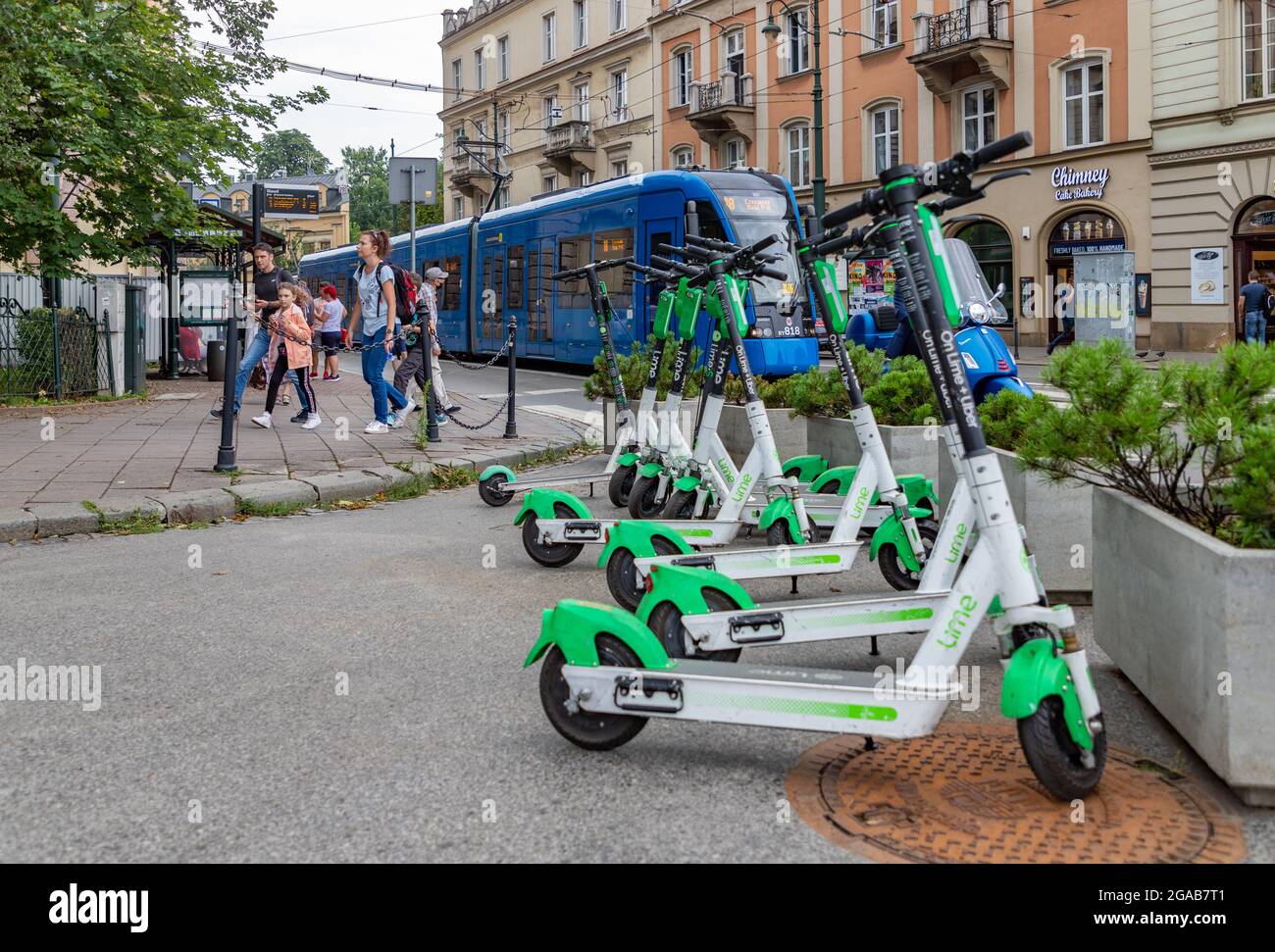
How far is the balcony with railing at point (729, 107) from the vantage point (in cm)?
3994

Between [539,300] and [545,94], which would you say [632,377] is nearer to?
[539,300]

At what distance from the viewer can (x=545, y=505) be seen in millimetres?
6609

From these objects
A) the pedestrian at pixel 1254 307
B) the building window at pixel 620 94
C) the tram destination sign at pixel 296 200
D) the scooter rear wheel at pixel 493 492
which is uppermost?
the building window at pixel 620 94

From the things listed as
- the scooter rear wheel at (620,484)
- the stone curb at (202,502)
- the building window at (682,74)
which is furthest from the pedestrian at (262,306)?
the building window at (682,74)

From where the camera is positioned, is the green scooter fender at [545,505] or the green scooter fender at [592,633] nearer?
the green scooter fender at [592,633]

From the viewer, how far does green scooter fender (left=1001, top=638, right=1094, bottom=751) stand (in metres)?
3.13

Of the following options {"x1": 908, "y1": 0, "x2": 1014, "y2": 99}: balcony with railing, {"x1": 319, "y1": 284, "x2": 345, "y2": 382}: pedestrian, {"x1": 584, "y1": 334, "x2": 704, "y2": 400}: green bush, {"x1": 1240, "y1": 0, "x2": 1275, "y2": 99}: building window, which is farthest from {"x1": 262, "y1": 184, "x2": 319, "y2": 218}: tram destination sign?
{"x1": 584, "y1": 334, "x2": 704, "y2": 400}: green bush

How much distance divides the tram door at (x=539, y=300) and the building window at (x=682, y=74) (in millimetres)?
19824

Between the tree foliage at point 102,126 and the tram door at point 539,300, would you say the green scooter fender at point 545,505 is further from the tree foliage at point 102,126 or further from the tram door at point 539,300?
the tram door at point 539,300

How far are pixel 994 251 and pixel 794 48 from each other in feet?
33.5

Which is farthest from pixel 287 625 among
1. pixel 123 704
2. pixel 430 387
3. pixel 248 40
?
pixel 248 40

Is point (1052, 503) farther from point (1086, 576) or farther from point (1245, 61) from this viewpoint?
point (1245, 61)

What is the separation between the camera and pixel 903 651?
4.86 meters
